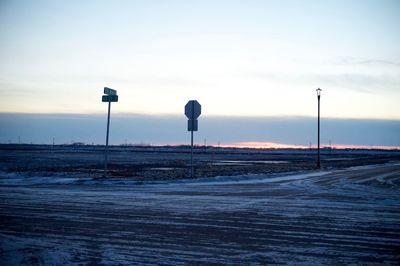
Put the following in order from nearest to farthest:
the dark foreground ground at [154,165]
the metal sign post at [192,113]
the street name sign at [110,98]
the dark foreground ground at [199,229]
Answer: the dark foreground ground at [199,229] < the metal sign post at [192,113] < the street name sign at [110,98] < the dark foreground ground at [154,165]

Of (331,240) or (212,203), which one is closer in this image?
(331,240)

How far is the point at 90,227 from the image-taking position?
813cm

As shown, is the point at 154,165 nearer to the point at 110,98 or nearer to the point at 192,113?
the point at 110,98

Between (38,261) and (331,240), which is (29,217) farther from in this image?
(331,240)

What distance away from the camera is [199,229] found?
311 inches

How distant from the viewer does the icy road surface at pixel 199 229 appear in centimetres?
590

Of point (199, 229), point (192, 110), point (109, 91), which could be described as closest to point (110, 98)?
point (109, 91)

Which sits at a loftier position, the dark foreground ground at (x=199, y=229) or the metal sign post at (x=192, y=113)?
the metal sign post at (x=192, y=113)

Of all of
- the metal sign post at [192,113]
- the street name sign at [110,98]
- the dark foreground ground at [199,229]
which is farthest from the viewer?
the street name sign at [110,98]

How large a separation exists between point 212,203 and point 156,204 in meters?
1.70

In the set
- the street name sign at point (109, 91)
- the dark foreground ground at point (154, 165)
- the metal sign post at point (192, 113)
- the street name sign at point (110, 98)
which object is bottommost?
the dark foreground ground at point (154, 165)

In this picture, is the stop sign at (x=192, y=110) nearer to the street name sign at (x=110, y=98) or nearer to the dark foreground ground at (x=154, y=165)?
the dark foreground ground at (x=154, y=165)

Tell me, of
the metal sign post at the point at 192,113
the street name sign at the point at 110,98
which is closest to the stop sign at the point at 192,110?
the metal sign post at the point at 192,113

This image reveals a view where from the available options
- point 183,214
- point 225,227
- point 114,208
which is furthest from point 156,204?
point 225,227
